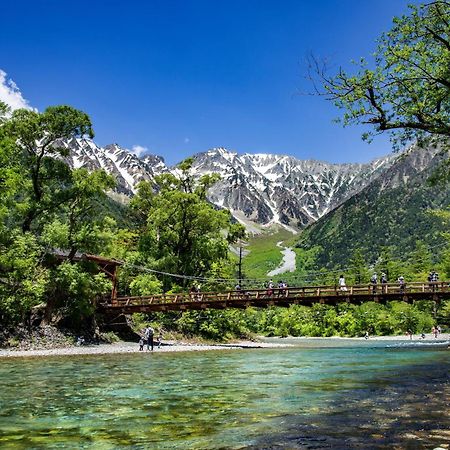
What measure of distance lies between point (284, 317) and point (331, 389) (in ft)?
251

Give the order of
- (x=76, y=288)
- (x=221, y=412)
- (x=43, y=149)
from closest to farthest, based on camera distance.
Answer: (x=221, y=412)
(x=76, y=288)
(x=43, y=149)

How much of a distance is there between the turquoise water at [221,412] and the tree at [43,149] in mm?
21568

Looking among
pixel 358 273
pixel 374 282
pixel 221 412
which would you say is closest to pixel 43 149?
pixel 374 282

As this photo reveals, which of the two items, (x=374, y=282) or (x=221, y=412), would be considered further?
(x=374, y=282)

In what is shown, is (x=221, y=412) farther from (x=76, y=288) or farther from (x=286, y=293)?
(x=286, y=293)

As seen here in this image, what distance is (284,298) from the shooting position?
120 feet

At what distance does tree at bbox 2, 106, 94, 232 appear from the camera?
34906mm

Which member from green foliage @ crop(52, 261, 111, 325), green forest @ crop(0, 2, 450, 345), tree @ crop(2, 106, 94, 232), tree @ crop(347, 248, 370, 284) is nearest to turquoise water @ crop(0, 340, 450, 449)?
green forest @ crop(0, 2, 450, 345)

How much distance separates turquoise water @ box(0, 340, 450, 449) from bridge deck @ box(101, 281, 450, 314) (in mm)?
19887

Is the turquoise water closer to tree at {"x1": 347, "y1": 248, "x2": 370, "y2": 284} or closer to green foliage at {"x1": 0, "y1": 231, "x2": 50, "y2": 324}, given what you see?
green foliage at {"x1": 0, "y1": 231, "x2": 50, "y2": 324}

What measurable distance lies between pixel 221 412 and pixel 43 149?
30804 millimetres

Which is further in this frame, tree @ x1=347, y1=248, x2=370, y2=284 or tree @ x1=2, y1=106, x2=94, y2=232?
tree @ x1=347, y1=248, x2=370, y2=284

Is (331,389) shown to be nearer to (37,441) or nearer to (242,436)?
(242,436)

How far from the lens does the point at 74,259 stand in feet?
Result: 125
